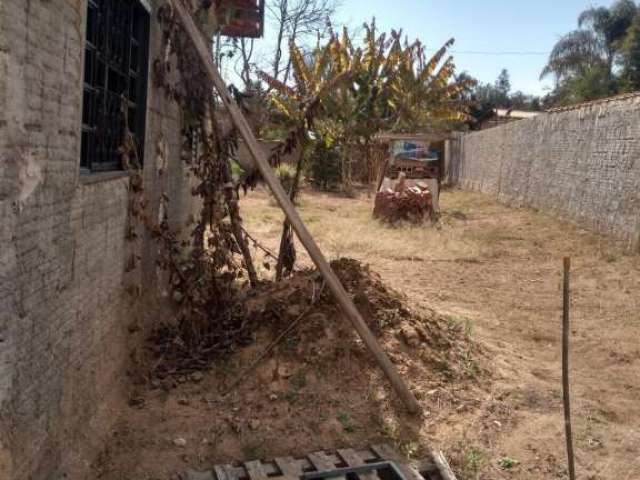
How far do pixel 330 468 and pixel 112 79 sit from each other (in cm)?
268

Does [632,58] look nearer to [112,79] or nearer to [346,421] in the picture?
[346,421]

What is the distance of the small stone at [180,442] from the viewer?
3.57m

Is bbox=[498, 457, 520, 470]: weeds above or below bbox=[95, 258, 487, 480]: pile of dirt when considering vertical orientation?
below

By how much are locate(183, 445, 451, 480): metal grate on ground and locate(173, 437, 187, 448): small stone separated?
0.30 metres

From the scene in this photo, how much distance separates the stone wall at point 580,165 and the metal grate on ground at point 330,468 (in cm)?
747

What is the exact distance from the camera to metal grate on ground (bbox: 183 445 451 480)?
3268 mm

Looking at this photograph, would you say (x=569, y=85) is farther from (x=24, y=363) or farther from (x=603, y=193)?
(x=24, y=363)

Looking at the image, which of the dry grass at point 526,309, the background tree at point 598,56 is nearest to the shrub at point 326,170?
the dry grass at point 526,309

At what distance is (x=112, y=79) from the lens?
3902 mm

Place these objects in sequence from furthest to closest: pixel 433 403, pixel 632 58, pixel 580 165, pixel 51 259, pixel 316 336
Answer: pixel 632 58
pixel 580 165
pixel 316 336
pixel 433 403
pixel 51 259

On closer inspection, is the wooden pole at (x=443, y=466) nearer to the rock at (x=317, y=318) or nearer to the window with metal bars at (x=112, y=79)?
the rock at (x=317, y=318)

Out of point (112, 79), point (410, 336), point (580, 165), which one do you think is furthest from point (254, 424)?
point (580, 165)

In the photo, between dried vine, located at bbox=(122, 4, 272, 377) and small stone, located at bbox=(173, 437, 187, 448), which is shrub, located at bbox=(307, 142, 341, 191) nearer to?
dried vine, located at bbox=(122, 4, 272, 377)

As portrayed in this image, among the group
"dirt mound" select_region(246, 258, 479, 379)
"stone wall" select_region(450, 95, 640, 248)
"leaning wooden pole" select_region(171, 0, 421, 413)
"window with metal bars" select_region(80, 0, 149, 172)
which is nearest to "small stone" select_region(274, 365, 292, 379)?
"dirt mound" select_region(246, 258, 479, 379)
